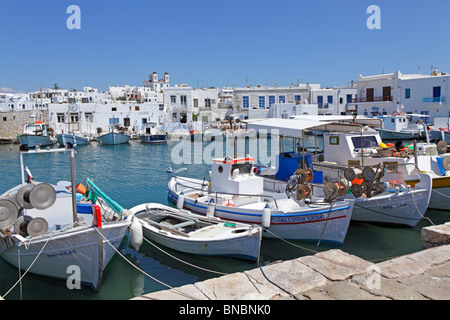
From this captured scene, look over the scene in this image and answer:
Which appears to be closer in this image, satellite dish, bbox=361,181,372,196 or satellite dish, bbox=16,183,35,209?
satellite dish, bbox=16,183,35,209

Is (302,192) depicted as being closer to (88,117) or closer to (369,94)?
(369,94)

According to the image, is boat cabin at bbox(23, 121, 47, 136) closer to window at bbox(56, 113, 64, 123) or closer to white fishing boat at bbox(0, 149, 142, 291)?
window at bbox(56, 113, 64, 123)

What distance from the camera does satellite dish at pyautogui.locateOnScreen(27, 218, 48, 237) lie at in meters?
9.24

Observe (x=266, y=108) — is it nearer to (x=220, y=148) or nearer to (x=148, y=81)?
(x=220, y=148)

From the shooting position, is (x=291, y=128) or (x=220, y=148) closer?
(x=291, y=128)

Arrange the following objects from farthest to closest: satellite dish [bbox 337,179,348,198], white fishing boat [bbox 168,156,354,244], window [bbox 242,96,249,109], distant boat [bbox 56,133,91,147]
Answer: window [bbox 242,96,249,109] → distant boat [bbox 56,133,91,147] → satellite dish [bbox 337,179,348,198] → white fishing boat [bbox 168,156,354,244]

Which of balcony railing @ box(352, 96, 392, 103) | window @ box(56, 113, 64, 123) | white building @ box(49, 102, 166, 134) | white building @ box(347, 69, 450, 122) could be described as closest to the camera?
white building @ box(347, 69, 450, 122)

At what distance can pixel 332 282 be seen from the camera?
4719 millimetres

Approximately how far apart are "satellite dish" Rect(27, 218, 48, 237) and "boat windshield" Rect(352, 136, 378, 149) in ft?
39.4

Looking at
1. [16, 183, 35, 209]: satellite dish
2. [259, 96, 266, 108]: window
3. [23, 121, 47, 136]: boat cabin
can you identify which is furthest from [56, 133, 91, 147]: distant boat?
[16, 183, 35, 209]: satellite dish

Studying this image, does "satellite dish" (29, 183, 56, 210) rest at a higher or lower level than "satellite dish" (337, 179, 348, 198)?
higher

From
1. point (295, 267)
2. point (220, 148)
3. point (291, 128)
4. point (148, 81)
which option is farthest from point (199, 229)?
point (148, 81)
